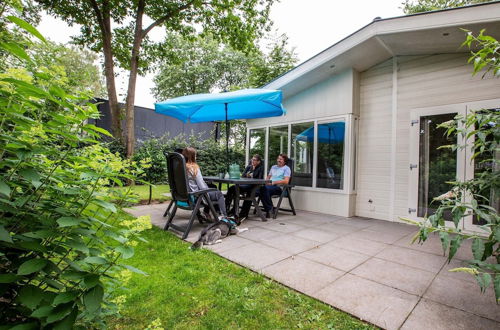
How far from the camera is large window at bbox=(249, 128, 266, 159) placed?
23.2ft

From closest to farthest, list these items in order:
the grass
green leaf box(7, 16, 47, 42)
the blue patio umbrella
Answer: green leaf box(7, 16, 47, 42)
the grass
the blue patio umbrella

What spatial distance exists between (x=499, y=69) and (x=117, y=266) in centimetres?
223

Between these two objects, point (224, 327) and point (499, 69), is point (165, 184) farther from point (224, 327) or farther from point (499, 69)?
point (499, 69)

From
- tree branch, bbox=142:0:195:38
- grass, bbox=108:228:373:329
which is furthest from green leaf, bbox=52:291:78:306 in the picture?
tree branch, bbox=142:0:195:38

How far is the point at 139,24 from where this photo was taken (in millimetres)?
7645

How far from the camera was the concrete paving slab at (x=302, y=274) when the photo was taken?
83.8 inches

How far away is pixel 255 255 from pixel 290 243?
2.08 ft

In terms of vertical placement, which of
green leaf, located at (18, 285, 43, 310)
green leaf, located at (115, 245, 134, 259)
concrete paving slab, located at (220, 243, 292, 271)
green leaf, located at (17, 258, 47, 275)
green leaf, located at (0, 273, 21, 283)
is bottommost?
concrete paving slab, located at (220, 243, 292, 271)

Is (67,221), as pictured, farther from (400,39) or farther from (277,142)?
(277,142)

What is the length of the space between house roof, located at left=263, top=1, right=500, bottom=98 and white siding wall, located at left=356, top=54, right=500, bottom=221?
0.24 metres

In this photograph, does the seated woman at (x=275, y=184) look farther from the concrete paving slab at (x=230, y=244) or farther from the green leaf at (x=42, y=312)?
the green leaf at (x=42, y=312)

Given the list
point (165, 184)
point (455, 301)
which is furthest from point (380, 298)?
point (165, 184)

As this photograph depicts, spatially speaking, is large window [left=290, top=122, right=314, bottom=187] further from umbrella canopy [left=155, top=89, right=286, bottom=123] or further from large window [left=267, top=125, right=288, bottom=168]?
umbrella canopy [left=155, top=89, right=286, bottom=123]

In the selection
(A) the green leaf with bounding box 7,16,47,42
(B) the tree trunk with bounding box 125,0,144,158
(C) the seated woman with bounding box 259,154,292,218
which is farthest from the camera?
(B) the tree trunk with bounding box 125,0,144,158
